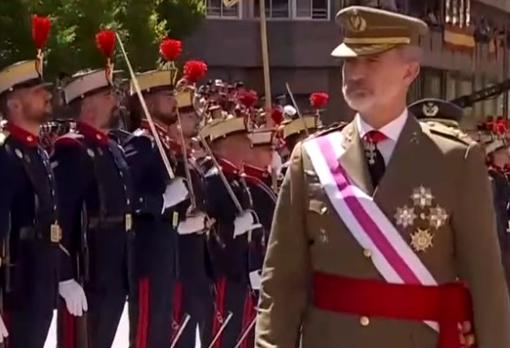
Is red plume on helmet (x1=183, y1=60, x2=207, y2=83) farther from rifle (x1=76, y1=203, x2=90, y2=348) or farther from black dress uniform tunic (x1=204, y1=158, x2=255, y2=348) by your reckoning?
rifle (x1=76, y1=203, x2=90, y2=348)

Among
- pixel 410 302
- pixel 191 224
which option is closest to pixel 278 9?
pixel 191 224

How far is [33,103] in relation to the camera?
7.12m

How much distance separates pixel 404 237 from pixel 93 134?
3646 millimetres

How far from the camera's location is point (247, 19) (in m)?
31.0

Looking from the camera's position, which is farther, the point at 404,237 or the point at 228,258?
the point at 228,258

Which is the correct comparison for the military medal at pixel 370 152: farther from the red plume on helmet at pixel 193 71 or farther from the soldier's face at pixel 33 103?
the red plume on helmet at pixel 193 71

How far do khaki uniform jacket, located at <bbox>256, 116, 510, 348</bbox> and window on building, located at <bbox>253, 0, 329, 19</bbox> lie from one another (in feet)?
90.5

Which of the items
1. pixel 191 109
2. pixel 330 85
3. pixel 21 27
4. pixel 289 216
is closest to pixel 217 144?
pixel 191 109

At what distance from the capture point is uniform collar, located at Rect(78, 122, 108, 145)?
7520 millimetres

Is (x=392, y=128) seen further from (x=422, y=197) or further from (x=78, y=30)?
(x=78, y=30)

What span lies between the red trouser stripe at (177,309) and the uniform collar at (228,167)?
0.83 meters

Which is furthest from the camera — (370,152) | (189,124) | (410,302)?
(189,124)

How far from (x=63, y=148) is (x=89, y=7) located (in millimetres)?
11155

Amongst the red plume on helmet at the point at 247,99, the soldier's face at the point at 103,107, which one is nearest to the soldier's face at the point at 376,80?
the soldier's face at the point at 103,107
